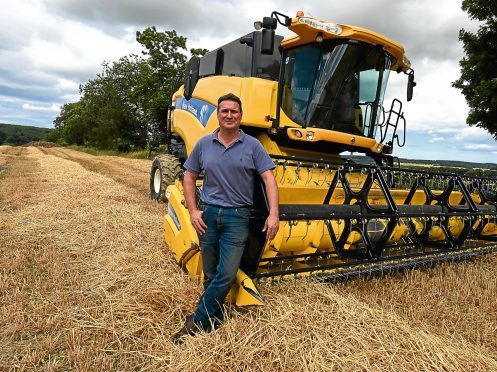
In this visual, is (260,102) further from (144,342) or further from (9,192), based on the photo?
(9,192)

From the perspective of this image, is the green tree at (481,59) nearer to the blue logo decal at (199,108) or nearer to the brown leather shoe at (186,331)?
the blue logo decal at (199,108)

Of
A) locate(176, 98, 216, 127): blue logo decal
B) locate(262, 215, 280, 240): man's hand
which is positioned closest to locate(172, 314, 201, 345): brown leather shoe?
locate(262, 215, 280, 240): man's hand

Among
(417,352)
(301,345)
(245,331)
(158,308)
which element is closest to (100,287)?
(158,308)

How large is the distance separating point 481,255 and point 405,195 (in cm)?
121

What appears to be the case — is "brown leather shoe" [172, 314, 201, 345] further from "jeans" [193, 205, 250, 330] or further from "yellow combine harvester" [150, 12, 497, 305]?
"yellow combine harvester" [150, 12, 497, 305]

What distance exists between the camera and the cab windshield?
436 centimetres

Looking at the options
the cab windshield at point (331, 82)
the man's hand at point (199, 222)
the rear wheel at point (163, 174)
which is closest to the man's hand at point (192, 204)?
the man's hand at point (199, 222)

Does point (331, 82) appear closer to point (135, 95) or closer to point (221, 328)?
point (221, 328)

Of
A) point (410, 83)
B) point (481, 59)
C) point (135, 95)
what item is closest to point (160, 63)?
point (135, 95)

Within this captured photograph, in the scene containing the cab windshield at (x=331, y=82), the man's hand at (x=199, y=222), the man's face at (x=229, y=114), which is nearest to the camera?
the man's face at (x=229, y=114)

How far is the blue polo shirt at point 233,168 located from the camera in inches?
94.3

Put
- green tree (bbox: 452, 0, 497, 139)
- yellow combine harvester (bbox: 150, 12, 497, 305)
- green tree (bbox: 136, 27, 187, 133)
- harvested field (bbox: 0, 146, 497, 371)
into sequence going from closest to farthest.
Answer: harvested field (bbox: 0, 146, 497, 371), yellow combine harvester (bbox: 150, 12, 497, 305), green tree (bbox: 452, 0, 497, 139), green tree (bbox: 136, 27, 187, 133)

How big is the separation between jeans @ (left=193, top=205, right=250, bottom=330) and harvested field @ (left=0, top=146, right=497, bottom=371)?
13 cm

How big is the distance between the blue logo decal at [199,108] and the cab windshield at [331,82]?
1.19 metres
